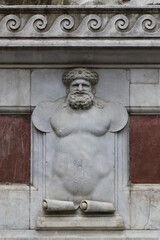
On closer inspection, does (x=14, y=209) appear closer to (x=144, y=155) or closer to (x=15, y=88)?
(x=15, y=88)

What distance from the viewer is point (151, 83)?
9.25 meters

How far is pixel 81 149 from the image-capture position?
9.05 metres

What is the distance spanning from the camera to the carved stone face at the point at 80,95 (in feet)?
29.9

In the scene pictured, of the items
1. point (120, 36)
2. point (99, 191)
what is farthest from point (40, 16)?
point (99, 191)

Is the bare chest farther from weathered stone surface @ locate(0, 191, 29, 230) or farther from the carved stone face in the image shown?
weathered stone surface @ locate(0, 191, 29, 230)

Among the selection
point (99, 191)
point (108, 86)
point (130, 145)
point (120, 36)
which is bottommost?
point (99, 191)

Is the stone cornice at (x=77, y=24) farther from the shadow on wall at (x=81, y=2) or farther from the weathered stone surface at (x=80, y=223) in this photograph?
the weathered stone surface at (x=80, y=223)

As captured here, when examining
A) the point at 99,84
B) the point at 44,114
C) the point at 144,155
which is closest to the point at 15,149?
the point at 44,114

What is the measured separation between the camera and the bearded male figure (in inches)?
355

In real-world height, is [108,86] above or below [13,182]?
above

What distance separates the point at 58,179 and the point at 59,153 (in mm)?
312

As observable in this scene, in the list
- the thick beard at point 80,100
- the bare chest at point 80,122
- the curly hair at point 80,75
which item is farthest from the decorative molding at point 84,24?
the bare chest at point 80,122

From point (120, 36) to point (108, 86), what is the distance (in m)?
0.66

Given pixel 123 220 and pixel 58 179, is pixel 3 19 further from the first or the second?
pixel 123 220
